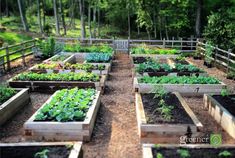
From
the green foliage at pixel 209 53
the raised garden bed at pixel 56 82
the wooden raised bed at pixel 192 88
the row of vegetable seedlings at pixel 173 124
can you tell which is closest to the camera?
the row of vegetable seedlings at pixel 173 124

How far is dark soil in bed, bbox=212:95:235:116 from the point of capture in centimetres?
700

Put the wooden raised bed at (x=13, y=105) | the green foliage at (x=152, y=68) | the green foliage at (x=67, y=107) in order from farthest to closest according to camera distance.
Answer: the green foliage at (x=152, y=68)
the wooden raised bed at (x=13, y=105)
the green foliage at (x=67, y=107)

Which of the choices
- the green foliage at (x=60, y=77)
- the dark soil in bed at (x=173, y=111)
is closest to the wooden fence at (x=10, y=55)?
the green foliage at (x=60, y=77)

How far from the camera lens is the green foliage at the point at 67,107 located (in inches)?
243

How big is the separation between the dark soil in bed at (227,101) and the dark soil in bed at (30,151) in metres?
3.93

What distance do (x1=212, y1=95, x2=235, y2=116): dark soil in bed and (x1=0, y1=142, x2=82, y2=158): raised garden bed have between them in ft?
12.4

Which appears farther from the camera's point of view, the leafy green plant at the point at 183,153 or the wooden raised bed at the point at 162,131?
the wooden raised bed at the point at 162,131

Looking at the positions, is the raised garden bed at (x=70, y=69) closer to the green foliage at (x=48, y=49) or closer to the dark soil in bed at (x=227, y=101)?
the green foliage at (x=48, y=49)

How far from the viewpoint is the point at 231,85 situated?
10758 mm

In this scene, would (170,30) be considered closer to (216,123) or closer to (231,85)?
(231,85)

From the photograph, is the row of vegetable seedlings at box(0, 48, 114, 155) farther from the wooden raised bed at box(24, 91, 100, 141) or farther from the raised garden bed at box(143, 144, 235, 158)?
the raised garden bed at box(143, 144, 235, 158)

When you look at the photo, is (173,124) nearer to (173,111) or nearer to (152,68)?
(173,111)

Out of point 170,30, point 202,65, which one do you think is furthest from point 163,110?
point 170,30

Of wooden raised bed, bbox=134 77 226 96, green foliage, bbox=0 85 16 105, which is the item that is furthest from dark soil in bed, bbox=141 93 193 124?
green foliage, bbox=0 85 16 105
